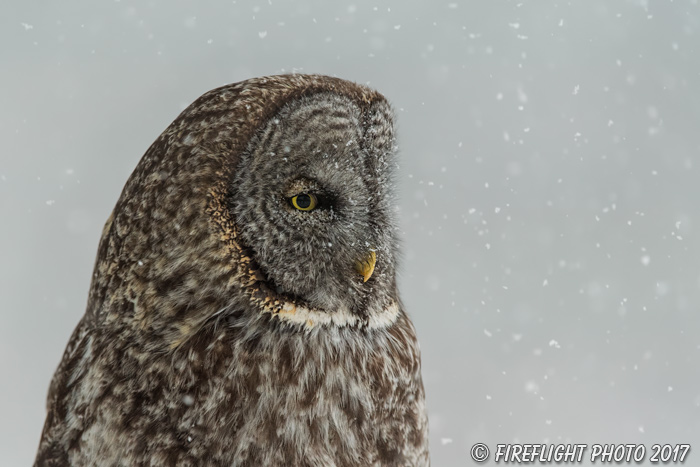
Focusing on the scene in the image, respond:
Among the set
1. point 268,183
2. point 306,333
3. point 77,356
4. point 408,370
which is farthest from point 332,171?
point 77,356

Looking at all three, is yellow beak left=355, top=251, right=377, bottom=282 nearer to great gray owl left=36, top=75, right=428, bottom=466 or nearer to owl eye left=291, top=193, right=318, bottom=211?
great gray owl left=36, top=75, right=428, bottom=466

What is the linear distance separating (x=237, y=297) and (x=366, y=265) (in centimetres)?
34

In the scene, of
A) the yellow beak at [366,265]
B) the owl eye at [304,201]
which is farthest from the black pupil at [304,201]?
the yellow beak at [366,265]

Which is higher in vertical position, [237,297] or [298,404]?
[237,297]

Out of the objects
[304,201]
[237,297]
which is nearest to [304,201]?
[304,201]

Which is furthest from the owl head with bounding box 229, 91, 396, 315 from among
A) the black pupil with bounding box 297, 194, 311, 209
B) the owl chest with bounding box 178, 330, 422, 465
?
the owl chest with bounding box 178, 330, 422, 465

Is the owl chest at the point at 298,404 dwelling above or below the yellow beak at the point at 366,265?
below

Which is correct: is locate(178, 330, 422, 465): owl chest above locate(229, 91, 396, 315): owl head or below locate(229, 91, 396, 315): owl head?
below

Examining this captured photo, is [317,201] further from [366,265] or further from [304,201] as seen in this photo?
[366,265]

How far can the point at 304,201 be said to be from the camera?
5.32 ft

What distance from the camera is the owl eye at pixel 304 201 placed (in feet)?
5.27

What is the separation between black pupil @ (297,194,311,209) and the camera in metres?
1.61

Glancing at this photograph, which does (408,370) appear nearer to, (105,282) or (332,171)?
(332,171)

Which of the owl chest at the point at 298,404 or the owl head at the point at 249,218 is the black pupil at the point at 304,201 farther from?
the owl chest at the point at 298,404
